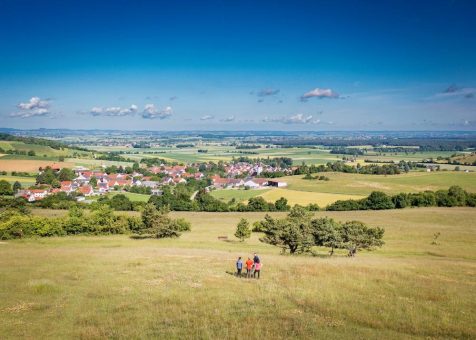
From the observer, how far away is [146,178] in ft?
577

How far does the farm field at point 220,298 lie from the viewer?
18016mm

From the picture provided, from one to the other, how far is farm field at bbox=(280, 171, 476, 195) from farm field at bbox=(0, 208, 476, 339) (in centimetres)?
8842

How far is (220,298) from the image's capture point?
2286 centimetres

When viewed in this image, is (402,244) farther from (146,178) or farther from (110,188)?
(146,178)

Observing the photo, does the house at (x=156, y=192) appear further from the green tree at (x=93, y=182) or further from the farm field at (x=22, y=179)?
the farm field at (x=22, y=179)

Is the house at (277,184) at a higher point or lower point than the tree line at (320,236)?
lower

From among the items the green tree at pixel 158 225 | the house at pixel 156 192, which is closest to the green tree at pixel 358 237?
the green tree at pixel 158 225

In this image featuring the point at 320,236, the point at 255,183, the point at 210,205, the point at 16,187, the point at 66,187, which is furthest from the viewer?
the point at 255,183

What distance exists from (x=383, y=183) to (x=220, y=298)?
121 m

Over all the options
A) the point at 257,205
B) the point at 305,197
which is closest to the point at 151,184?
the point at 257,205

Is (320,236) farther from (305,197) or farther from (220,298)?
(305,197)

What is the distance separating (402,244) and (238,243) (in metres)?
23.4

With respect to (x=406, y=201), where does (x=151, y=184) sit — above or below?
below

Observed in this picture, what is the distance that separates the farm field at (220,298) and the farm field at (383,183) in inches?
3481
